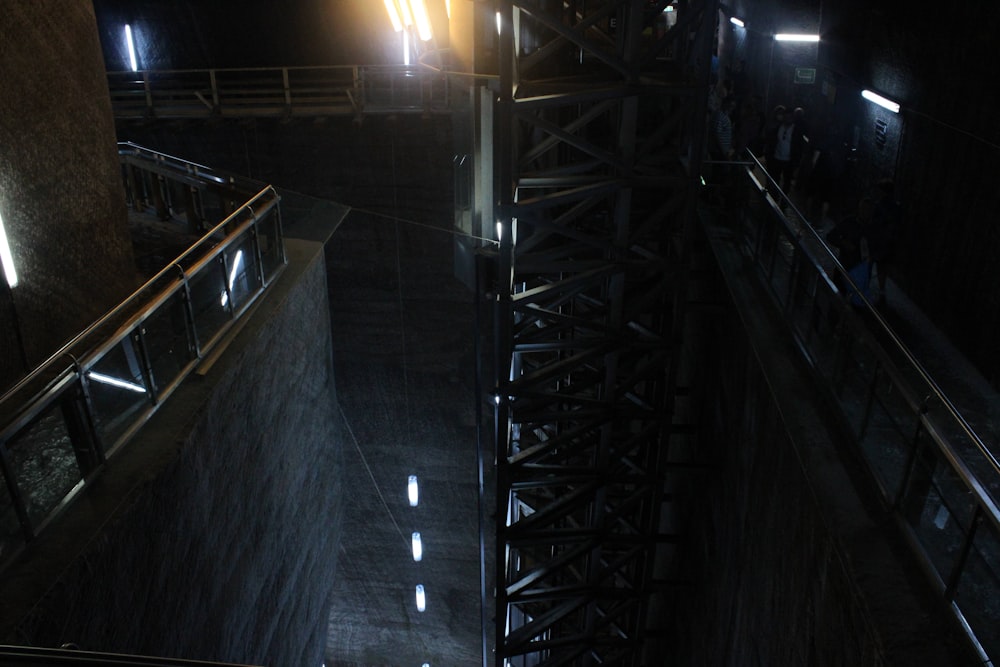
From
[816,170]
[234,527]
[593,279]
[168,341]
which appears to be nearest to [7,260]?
[168,341]

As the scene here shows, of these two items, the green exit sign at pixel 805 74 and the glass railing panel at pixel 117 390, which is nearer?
the glass railing panel at pixel 117 390

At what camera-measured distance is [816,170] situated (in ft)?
32.3

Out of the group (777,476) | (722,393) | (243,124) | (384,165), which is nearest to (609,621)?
(722,393)

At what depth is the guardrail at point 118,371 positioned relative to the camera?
11.3ft

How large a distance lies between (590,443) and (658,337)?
4.67ft

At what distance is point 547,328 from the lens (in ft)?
28.0

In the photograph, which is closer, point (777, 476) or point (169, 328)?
point (169, 328)

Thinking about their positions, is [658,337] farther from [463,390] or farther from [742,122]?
[463,390]

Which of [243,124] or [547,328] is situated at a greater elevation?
[243,124]

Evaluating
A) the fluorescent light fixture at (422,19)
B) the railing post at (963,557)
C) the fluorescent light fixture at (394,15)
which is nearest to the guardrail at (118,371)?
the railing post at (963,557)

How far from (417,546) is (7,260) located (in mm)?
11044

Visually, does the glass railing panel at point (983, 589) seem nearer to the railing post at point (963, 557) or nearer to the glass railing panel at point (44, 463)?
the railing post at point (963, 557)

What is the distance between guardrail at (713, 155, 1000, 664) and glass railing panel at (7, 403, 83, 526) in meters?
3.76

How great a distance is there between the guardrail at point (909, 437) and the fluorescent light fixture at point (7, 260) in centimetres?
493
